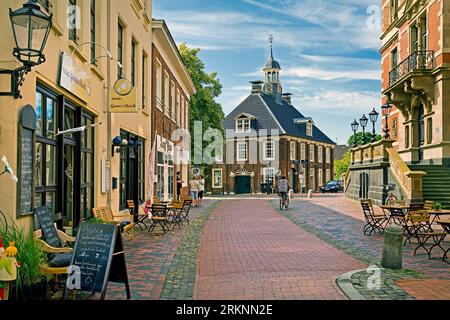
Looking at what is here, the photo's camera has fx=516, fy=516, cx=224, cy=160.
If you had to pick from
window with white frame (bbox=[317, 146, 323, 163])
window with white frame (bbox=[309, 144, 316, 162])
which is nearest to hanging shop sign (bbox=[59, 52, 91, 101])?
window with white frame (bbox=[309, 144, 316, 162])

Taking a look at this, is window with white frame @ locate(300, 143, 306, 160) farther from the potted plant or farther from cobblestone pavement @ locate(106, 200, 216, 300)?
the potted plant

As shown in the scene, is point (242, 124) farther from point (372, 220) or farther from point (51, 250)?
point (51, 250)

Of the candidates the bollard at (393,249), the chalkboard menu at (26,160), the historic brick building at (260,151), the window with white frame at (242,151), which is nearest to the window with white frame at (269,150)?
the historic brick building at (260,151)

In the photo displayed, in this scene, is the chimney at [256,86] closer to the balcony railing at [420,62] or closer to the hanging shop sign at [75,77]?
the balcony railing at [420,62]

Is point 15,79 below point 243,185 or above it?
above

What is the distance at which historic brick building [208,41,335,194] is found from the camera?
55562mm

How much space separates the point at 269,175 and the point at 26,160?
4845 centimetres

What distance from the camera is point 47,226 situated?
304 inches

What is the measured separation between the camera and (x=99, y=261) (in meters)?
6.19

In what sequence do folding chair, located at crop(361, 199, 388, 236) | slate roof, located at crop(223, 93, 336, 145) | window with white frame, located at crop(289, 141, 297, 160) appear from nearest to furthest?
folding chair, located at crop(361, 199, 388, 236) < window with white frame, located at crop(289, 141, 297, 160) < slate roof, located at crop(223, 93, 336, 145)

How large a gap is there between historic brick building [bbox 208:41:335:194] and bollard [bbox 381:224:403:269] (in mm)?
44680

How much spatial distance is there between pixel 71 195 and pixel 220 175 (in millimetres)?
46091

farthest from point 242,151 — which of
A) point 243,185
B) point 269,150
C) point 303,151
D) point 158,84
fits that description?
point 158,84
